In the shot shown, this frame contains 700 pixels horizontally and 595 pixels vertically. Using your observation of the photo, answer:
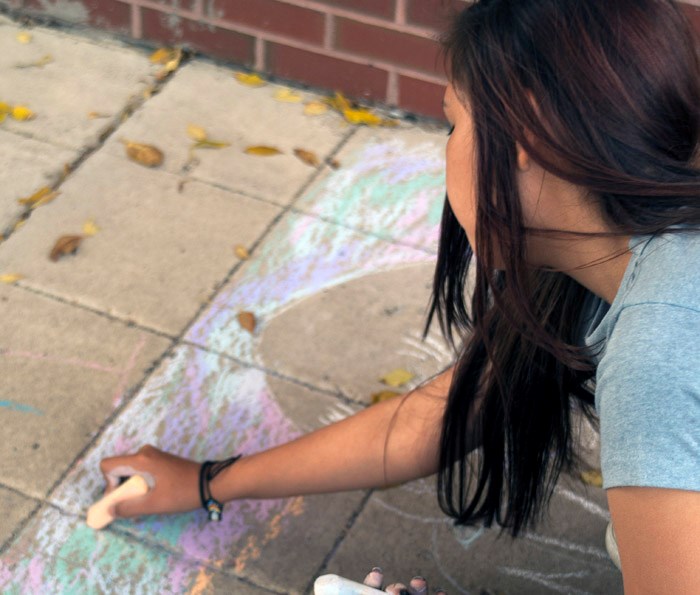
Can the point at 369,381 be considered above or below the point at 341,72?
below

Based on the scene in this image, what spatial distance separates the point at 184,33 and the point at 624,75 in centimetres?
244

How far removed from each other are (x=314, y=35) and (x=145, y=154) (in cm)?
68

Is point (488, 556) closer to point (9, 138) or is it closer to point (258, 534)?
point (258, 534)

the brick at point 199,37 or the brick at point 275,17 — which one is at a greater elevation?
the brick at point 275,17

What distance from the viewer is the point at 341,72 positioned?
3.42 meters

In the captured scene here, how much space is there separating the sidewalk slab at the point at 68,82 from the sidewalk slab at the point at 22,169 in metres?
0.04

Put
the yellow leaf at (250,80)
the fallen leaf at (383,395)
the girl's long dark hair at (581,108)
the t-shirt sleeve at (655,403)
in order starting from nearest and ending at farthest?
1. the t-shirt sleeve at (655,403)
2. the girl's long dark hair at (581,108)
3. the fallen leaf at (383,395)
4. the yellow leaf at (250,80)

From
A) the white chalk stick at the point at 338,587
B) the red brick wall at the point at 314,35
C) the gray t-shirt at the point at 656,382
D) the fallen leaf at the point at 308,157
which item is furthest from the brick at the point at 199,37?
the gray t-shirt at the point at 656,382

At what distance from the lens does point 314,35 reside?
3.39m

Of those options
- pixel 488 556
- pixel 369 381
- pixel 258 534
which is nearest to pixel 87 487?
pixel 258 534

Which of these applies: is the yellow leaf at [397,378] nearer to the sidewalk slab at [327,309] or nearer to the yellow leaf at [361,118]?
the sidewalk slab at [327,309]

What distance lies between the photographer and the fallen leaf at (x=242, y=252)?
2.87 m

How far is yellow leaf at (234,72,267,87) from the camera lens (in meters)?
3.49

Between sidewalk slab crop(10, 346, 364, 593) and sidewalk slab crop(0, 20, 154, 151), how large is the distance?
101 centimetres
